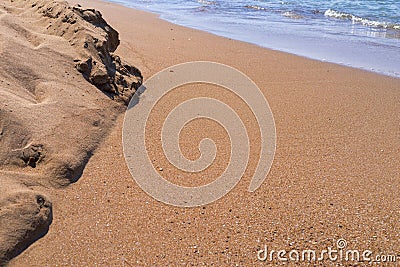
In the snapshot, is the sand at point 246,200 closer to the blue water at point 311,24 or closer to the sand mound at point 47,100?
the sand mound at point 47,100

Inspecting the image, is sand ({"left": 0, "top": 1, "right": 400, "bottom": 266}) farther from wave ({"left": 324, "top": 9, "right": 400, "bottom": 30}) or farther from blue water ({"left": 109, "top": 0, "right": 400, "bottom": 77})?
wave ({"left": 324, "top": 9, "right": 400, "bottom": 30})

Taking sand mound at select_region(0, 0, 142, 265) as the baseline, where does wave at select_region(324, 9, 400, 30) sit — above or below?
below

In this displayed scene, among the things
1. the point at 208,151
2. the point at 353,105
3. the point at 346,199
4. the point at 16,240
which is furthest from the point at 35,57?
the point at 353,105

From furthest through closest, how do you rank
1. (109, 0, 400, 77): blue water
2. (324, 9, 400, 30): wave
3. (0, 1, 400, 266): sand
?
(324, 9, 400, 30): wave
(109, 0, 400, 77): blue water
(0, 1, 400, 266): sand

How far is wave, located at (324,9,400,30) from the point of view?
1104 centimetres

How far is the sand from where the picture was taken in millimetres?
2178

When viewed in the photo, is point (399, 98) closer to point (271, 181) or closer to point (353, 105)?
point (353, 105)

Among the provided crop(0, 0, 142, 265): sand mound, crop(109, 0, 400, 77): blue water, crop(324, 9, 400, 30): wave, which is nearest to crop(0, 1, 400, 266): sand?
crop(0, 0, 142, 265): sand mound

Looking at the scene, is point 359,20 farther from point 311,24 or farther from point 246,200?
point 246,200

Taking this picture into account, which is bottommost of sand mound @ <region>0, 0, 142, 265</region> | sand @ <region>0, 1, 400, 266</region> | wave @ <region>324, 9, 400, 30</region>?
wave @ <region>324, 9, 400, 30</region>

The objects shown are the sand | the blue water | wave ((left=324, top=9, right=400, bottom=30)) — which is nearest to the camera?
the sand

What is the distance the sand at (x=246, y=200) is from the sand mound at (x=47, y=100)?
0.13ft

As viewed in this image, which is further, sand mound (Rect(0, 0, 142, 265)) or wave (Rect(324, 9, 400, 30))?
wave (Rect(324, 9, 400, 30))

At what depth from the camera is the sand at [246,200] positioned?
2178mm
